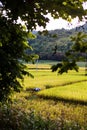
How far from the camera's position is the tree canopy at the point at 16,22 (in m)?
7.70

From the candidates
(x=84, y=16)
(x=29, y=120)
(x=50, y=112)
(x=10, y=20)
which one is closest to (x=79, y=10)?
(x=84, y=16)

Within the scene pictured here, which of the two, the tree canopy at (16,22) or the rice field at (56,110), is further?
the rice field at (56,110)

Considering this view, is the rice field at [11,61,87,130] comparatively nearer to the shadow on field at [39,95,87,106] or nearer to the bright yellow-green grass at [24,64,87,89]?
the shadow on field at [39,95,87,106]

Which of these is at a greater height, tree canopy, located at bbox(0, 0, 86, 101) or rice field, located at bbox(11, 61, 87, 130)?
tree canopy, located at bbox(0, 0, 86, 101)

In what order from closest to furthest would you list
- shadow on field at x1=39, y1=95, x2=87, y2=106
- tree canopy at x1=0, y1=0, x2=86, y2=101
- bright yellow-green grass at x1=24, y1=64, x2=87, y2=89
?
tree canopy at x1=0, y1=0, x2=86, y2=101 < shadow on field at x1=39, y1=95, x2=87, y2=106 < bright yellow-green grass at x1=24, y1=64, x2=87, y2=89

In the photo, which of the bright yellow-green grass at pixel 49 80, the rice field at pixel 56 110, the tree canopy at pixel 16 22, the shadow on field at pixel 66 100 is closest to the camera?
the tree canopy at pixel 16 22

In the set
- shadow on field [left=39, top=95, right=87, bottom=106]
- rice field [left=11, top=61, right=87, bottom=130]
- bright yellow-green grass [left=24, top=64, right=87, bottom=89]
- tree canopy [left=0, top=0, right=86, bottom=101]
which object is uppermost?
tree canopy [left=0, top=0, right=86, bottom=101]

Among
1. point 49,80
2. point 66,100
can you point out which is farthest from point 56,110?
point 49,80

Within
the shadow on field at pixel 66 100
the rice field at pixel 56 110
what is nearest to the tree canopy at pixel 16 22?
the rice field at pixel 56 110

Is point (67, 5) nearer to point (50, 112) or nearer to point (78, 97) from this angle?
point (50, 112)

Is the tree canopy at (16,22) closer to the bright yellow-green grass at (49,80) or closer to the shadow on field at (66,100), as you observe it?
the shadow on field at (66,100)

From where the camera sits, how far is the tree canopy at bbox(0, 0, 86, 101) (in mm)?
7699

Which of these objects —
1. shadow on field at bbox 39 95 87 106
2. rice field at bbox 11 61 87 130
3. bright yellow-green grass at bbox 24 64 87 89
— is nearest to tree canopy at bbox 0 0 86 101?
rice field at bbox 11 61 87 130

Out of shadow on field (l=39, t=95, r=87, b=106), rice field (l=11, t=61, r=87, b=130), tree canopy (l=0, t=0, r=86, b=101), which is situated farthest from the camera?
shadow on field (l=39, t=95, r=87, b=106)
